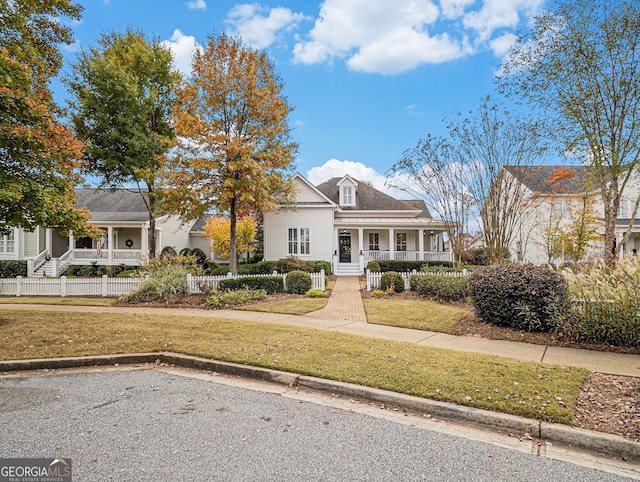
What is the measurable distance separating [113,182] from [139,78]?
5.94m

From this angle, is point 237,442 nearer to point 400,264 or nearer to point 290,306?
point 290,306

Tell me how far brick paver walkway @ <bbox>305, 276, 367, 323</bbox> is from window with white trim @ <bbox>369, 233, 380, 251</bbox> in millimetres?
8110

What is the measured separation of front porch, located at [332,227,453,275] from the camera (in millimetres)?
23250

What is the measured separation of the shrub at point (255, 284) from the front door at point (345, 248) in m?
10.6

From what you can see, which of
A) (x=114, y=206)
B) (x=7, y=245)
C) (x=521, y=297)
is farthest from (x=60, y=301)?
(x=521, y=297)

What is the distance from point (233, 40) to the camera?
55.4 ft

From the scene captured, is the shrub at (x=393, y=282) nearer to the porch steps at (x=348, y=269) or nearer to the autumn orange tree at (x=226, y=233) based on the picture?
the porch steps at (x=348, y=269)

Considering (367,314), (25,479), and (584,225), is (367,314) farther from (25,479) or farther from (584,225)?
(584,225)

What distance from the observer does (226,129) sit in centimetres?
1702

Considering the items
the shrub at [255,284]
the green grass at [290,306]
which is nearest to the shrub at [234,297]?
the shrub at [255,284]

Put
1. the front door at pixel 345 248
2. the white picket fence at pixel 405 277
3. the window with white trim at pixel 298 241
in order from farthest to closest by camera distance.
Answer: the front door at pixel 345 248 < the window with white trim at pixel 298 241 < the white picket fence at pixel 405 277

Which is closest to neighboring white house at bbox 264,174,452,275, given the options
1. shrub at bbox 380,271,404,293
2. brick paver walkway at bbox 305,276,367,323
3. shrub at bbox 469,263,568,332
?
brick paver walkway at bbox 305,276,367,323

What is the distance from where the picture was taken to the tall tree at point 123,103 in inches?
758

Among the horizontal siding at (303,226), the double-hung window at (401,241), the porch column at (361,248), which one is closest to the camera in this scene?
the porch column at (361,248)
